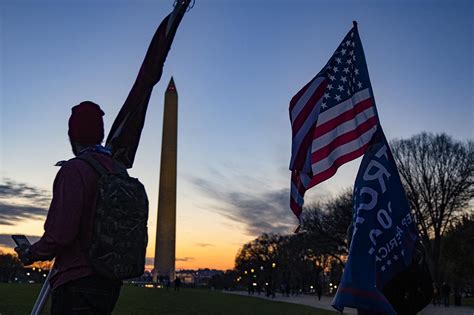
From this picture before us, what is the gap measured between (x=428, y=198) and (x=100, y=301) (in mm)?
40611

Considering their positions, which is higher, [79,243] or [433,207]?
[433,207]

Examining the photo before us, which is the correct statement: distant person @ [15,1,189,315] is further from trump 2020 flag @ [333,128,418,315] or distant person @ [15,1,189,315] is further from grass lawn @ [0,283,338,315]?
grass lawn @ [0,283,338,315]

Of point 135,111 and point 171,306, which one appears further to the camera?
point 171,306

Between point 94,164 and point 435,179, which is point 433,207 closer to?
point 435,179

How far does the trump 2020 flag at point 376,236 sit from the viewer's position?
4172mm

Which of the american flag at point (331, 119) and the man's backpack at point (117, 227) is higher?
the american flag at point (331, 119)

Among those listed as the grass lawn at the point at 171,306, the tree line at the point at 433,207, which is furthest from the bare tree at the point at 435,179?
the grass lawn at the point at 171,306

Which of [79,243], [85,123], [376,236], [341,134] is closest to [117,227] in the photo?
[79,243]

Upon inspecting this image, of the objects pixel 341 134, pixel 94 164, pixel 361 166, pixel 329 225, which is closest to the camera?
pixel 94 164

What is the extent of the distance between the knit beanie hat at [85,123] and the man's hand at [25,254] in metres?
0.61

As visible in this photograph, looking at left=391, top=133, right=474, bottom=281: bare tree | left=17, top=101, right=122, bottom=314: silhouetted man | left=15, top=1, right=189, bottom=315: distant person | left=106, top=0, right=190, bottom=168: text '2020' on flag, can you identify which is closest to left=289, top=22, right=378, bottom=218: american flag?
left=106, top=0, right=190, bottom=168: text '2020' on flag

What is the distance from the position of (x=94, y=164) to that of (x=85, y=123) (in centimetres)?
35

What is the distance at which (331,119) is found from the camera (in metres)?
5.96

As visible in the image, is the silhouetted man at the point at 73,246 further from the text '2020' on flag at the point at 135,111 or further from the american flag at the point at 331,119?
the american flag at the point at 331,119
